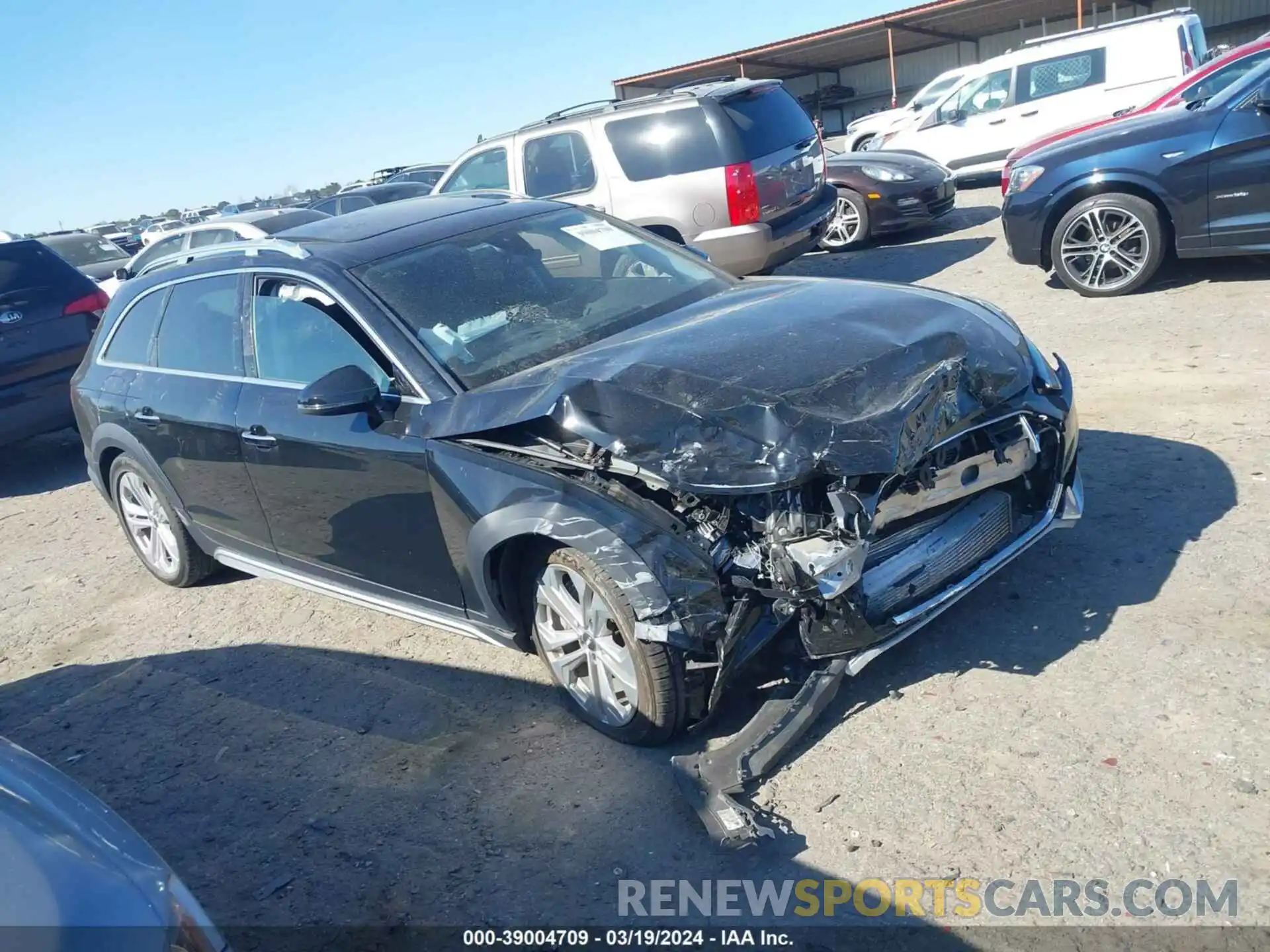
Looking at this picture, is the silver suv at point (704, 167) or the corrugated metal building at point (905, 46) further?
the corrugated metal building at point (905, 46)

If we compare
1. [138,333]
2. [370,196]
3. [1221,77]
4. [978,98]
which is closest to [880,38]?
[978,98]

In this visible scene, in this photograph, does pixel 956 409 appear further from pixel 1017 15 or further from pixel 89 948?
pixel 1017 15

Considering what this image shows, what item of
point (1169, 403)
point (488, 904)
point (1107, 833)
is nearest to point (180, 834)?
point (488, 904)

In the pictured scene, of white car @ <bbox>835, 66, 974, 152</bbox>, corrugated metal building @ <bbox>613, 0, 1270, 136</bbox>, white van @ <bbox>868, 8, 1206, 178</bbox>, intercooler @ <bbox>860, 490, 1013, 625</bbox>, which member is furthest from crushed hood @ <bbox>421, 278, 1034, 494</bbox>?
corrugated metal building @ <bbox>613, 0, 1270, 136</bbox>

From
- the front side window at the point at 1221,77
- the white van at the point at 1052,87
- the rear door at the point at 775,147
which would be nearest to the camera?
the rear door at the point at 775,147

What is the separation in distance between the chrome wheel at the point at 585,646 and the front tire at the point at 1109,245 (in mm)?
6162

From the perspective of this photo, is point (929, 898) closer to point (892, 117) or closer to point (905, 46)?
point (892, 117)

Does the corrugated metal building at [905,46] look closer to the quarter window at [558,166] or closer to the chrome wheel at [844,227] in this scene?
the chrome wheel at [844,227]

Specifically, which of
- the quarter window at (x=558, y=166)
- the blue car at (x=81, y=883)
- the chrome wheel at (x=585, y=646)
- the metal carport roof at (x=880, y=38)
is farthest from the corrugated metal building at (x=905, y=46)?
the blue car at (x=81, y=883)

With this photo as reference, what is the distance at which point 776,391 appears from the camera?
Answer: 11.0ft

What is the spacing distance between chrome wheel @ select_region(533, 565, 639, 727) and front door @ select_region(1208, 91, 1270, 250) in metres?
6.23

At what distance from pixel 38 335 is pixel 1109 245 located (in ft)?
28.1

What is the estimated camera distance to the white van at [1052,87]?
43.9 feet

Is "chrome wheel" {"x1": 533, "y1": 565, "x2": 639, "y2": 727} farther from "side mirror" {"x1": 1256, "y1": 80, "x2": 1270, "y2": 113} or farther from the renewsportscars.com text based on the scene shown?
"side mirror" {"x1": 1256, "y1": 80, "x2": 1270, "y2": 113}
